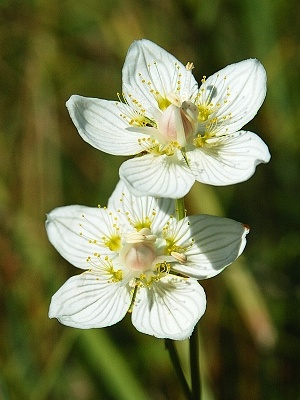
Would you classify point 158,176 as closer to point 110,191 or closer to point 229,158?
point 229,158

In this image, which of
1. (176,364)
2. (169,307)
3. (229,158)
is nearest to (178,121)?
(229,158)

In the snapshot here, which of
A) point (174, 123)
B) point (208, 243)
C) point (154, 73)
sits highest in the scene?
point (154, 73)

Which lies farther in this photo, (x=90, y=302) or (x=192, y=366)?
(x=90, y=302)

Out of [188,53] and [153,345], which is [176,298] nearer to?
[153,345]

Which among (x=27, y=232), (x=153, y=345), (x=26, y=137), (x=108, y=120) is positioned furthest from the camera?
(x=26, y=137)

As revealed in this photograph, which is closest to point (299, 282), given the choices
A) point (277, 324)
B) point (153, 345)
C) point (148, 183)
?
point (277, 324)

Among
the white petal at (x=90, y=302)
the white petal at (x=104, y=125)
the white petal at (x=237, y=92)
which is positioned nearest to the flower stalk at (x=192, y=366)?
the white petal at (x=90, y=302)

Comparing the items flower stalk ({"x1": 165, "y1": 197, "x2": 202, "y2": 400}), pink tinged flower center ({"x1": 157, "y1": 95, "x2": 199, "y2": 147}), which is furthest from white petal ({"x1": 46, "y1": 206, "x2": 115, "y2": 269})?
flower stalk ({"x1": 165, "y1": 197, "x2": 202, "y2": 400})
